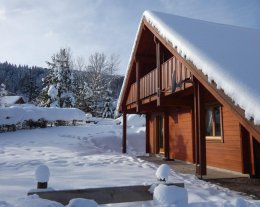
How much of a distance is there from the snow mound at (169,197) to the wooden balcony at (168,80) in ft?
14.2

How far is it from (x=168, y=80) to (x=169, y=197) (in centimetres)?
627

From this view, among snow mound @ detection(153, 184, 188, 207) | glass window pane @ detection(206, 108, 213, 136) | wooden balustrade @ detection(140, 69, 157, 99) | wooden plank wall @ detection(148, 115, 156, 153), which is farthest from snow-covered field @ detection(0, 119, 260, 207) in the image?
wooden balustrade @ detection(140, 69, 157, 99)

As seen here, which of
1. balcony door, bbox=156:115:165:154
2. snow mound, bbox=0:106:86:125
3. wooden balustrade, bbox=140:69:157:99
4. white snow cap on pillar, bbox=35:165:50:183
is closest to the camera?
white snow cap on pillar, bbox=35:165:50:183

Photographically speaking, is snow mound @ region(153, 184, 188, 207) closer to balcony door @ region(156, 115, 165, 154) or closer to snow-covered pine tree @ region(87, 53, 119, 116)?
balcony door @ region(156, 115, 165, 154)

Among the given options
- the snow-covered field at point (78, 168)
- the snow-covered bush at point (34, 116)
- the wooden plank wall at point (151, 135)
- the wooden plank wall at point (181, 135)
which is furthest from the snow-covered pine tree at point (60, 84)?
the wooden plank wall at point (181, 135)

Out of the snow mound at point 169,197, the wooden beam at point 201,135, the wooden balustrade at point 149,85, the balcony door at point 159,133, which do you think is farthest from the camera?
the balcony door at point 159,133

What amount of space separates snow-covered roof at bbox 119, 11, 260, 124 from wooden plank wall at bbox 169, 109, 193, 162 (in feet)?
12.7

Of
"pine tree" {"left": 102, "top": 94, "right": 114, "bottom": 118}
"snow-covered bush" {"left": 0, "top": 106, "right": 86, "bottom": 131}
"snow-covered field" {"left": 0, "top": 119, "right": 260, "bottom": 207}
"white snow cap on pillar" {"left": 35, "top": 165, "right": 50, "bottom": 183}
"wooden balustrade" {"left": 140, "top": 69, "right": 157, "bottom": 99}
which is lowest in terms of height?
"snow-covered field" {"left": 0, "top": 119, "right": 260, "bottom": 207}

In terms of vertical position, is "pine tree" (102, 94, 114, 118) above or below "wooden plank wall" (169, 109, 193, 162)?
above

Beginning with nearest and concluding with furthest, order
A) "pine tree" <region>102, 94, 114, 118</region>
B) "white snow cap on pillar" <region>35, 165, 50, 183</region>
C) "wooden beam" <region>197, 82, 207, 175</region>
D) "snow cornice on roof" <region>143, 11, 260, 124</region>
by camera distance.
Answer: "white snow cap on pillar" <region>35, 165, 50, 183</region> < "snow cornice on roof" <region>143, 11, 260, 124</region> < "wooden beam" <region>197, 82, 207, 175</region> < "pine tree" <region>102, 94, 114, 118</region>

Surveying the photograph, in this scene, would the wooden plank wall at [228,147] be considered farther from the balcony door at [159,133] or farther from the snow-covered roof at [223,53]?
the balcony door at [159,133]

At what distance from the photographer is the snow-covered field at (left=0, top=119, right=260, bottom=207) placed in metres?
5.89

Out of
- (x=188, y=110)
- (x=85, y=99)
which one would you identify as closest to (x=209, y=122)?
(x=188, y=110)

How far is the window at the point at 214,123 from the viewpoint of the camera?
10.1 metres
